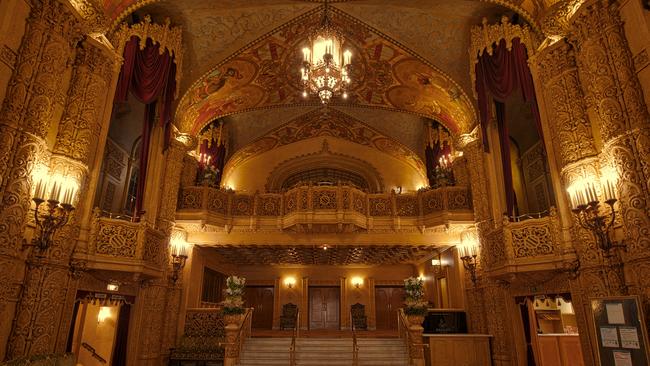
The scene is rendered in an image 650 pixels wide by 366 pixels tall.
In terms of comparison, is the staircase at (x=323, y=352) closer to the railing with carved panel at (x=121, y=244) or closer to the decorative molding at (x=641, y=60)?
the railing with carved panel at (x=121, y=244)

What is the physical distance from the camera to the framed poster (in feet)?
15.4

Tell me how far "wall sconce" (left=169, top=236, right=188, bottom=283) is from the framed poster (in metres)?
9.93


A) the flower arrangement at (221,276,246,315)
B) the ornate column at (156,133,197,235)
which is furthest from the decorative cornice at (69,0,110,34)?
the flower arrangement at (221,276,246,315)

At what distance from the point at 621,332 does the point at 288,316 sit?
15123 mm

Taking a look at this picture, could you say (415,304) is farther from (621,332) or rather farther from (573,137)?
(573,137)

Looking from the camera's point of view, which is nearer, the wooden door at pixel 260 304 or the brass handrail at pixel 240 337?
the brass handrail at pixel 240 337

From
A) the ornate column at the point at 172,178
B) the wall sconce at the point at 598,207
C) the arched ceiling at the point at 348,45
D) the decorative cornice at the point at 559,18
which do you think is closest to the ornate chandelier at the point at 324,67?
the arched ceiling at the point at 348,45

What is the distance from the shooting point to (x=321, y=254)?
15609mm

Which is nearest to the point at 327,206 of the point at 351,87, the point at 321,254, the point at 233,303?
the point at 233,303

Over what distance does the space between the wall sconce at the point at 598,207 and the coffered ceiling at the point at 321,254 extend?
276 inches

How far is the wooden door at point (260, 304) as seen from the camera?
1850cm

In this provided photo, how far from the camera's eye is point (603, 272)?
20.0 ft

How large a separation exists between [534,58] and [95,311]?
13.3 m

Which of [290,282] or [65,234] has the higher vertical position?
[65,234]
